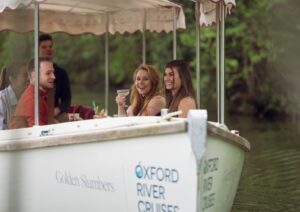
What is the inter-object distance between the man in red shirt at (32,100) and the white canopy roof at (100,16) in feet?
4.33

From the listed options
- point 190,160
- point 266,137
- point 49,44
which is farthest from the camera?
point 266,137

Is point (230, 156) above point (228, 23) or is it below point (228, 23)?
below

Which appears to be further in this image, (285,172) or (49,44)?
(285,172)

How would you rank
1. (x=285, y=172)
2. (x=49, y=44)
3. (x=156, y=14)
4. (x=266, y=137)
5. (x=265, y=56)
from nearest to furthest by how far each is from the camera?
(x=49, y=44) → (x=156, y=14) → (x=285, y=172) → (x=266, y=137) → (x=265, y=56)

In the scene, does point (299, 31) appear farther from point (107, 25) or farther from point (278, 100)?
point (107, 25)

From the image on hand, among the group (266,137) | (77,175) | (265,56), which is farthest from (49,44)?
(265,56)

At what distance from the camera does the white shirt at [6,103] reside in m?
8.33

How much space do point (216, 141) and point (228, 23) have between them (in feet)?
64.5

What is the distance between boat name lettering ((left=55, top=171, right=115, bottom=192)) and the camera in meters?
7.23

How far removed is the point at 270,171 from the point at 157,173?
6.54 metres

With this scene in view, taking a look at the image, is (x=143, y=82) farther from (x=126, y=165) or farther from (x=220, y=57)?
(x=126, y=165)

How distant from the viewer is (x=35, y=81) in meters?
7.62

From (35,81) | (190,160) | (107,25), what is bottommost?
(190,160)

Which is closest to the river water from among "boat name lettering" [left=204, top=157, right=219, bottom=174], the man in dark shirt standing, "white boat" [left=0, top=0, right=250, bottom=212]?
the man in dark shirt standing
